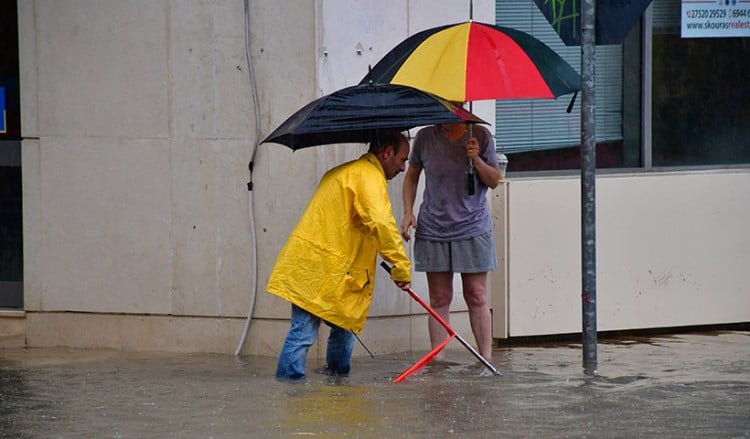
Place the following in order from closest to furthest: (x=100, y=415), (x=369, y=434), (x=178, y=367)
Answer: (x=369, y=434) < (x=100, y=415) < (x=178, y=367)

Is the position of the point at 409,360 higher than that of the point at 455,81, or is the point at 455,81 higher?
the point at 455,81

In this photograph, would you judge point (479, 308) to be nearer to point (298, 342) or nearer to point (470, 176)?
point (470, 176)

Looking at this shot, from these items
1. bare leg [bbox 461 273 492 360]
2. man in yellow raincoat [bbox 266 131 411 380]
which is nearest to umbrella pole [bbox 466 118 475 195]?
bare leg [bbox 461 273 492 360]

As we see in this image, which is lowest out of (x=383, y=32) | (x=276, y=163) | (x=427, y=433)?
(x=427, y=433)

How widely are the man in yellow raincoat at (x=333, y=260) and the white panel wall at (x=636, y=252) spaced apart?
74.0 inches

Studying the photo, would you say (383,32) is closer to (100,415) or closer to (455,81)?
(455,81)

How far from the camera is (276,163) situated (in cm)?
955

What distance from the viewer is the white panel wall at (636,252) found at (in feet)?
33.3

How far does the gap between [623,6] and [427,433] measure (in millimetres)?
3046

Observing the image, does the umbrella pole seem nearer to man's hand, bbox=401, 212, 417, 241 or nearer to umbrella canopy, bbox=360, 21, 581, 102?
man's hand, bbox=401, 212, 417, 241

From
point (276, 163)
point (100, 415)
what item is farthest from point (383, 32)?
point (100, 415)

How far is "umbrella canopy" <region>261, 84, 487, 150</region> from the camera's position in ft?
26.9

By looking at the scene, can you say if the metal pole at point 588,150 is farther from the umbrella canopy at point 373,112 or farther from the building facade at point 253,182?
the building facade at point 253,182

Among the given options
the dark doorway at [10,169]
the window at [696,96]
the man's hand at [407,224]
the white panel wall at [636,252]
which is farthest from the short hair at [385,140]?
the dark doorway at [10,169]
